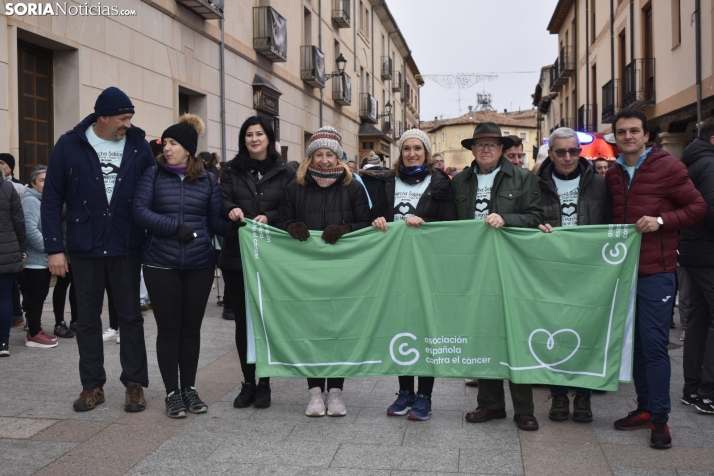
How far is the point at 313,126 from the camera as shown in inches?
1029

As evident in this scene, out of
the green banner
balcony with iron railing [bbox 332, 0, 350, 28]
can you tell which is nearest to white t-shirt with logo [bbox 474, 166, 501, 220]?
the green banner

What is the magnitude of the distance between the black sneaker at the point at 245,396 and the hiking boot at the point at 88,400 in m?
0.95

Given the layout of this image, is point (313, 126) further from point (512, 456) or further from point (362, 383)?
point (512, 456)

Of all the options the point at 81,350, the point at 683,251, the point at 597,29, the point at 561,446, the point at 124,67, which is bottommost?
the point at 561,446

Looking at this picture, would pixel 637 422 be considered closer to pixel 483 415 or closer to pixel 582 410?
pixel 582 410

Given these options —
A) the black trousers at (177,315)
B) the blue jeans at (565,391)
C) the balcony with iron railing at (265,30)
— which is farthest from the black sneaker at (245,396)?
the balcony with iron railing at (265,30)

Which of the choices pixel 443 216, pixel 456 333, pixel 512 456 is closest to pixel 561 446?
pixel 512 456

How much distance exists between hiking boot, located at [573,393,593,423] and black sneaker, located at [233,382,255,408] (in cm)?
224

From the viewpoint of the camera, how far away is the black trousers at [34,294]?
748 centimetres

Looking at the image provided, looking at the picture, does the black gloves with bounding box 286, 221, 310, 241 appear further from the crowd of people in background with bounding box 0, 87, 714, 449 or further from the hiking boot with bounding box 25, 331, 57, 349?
the hiking boot with bounding box 25, 331, 57, 349

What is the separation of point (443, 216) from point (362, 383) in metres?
1.70

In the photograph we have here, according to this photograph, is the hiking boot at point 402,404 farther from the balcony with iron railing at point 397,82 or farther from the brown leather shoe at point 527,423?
the balcony with iron railing at point 397,82

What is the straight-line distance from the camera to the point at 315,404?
508cm

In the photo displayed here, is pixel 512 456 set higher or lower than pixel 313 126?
lower
